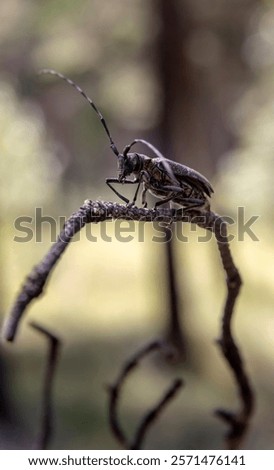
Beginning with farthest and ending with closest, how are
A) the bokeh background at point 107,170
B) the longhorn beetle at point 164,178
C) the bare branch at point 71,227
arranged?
the bokeh background at point 107,170 → the longhorn beetle at point 164,178 → the bare branch at point 71,227

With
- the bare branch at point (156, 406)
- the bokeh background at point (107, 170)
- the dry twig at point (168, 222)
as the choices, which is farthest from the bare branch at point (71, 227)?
the bokeh background at point (107, 170)

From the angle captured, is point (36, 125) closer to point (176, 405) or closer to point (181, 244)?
point (181, 244)

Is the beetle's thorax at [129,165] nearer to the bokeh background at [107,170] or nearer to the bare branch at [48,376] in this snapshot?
the bare branch at [48,376]

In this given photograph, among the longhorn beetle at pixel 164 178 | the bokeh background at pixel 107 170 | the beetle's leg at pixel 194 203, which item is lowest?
the beetle's leg at pixel 194 203

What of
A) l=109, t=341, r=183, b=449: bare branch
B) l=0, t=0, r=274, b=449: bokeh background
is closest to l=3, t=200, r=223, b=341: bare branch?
l=109, t=341, r=183, b=449: bare branch
